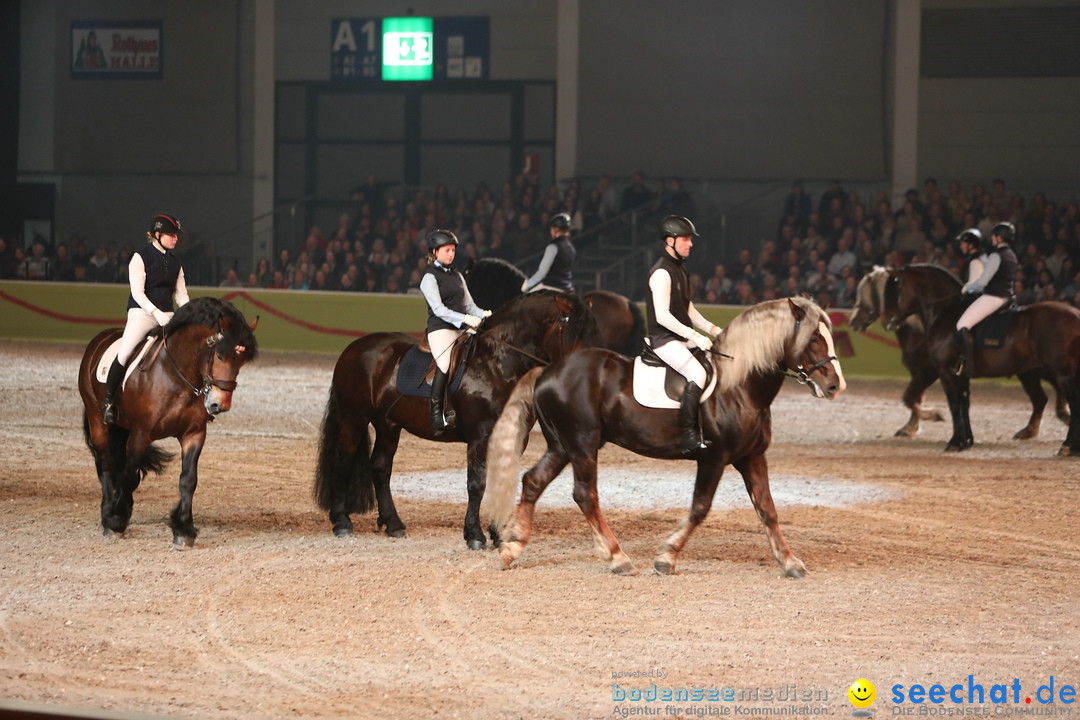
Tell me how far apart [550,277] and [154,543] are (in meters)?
6.85

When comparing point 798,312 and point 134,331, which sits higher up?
point 798,312

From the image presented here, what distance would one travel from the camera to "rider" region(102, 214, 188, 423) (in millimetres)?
9414

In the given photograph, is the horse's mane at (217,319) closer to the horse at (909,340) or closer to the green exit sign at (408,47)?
the horse at (909,340)

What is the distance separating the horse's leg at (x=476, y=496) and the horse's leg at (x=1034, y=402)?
25.9ft

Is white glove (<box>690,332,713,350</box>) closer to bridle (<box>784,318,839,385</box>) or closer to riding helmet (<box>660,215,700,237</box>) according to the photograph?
bridle (<box>784,318,839,385</box>)

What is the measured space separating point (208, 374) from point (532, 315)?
2.26 metres

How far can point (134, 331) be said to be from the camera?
9492 millimetres

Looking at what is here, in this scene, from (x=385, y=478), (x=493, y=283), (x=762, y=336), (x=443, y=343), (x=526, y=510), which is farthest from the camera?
(x=493, y=283)

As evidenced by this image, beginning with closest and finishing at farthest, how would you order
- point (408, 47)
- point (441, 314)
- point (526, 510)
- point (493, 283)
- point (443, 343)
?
point (526, 510)
point (441, 314)
point (443, 343)
point (493, 283)
point (408, 47)

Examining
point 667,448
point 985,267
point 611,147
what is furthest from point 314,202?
point 667,448

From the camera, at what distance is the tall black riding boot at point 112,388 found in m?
9.41

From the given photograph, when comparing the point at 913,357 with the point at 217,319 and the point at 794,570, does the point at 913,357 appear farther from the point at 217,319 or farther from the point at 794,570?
the point at 217,319

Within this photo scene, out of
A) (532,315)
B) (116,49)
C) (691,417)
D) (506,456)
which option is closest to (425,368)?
(532,315)

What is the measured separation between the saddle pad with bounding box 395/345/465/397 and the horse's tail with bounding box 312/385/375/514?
511mm
